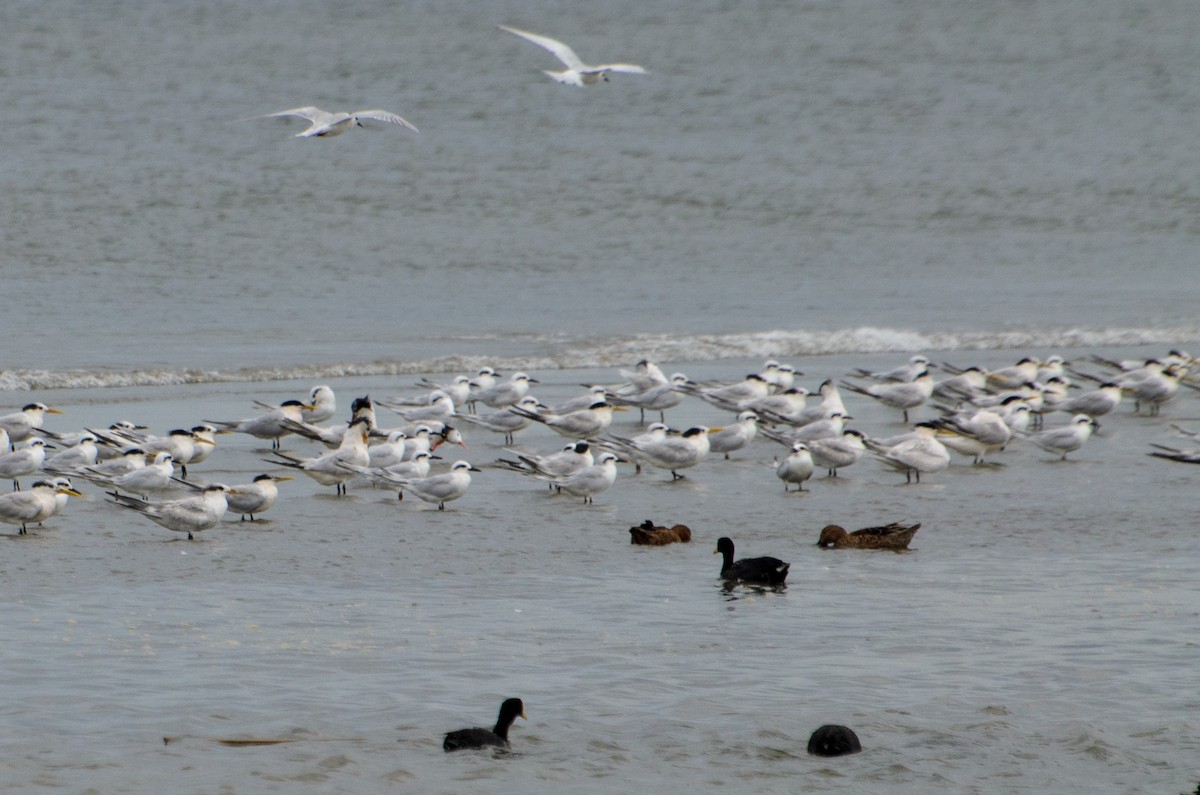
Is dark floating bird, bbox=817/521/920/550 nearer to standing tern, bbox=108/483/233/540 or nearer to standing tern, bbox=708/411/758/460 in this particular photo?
standing tern, bbox=108/483/233/540

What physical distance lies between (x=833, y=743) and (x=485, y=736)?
1468 millimetres

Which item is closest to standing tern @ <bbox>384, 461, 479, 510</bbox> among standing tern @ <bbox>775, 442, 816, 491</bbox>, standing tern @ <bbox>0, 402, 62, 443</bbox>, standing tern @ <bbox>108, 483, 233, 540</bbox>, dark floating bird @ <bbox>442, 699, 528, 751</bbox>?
standing tern @ <bbox>108, 483, 233, 540</bbox>

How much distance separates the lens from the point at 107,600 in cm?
972

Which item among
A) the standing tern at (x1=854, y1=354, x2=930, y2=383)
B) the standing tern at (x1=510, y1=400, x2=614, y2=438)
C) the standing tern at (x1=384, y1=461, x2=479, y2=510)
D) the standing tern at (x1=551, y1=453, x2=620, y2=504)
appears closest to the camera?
the standing tern at (x1=384, y1=461, x2=479, y2=510)

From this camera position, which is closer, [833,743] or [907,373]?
A: [833,743]

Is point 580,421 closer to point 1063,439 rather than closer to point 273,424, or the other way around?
point 273,424

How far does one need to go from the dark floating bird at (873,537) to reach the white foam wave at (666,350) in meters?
14.3

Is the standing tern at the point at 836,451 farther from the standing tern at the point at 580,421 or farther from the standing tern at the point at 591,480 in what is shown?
the standing tern at the point at 580,421

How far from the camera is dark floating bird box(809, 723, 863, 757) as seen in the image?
6848 mm

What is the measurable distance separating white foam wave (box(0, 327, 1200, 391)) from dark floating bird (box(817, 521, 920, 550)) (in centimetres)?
1426

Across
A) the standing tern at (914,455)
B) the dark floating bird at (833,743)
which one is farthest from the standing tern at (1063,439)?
the dark floating bird at (833,743)

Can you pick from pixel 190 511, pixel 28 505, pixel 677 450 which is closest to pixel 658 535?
pixel 190 511

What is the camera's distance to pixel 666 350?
94.6 ft

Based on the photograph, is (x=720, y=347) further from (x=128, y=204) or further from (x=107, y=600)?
(x=128, y=204)
